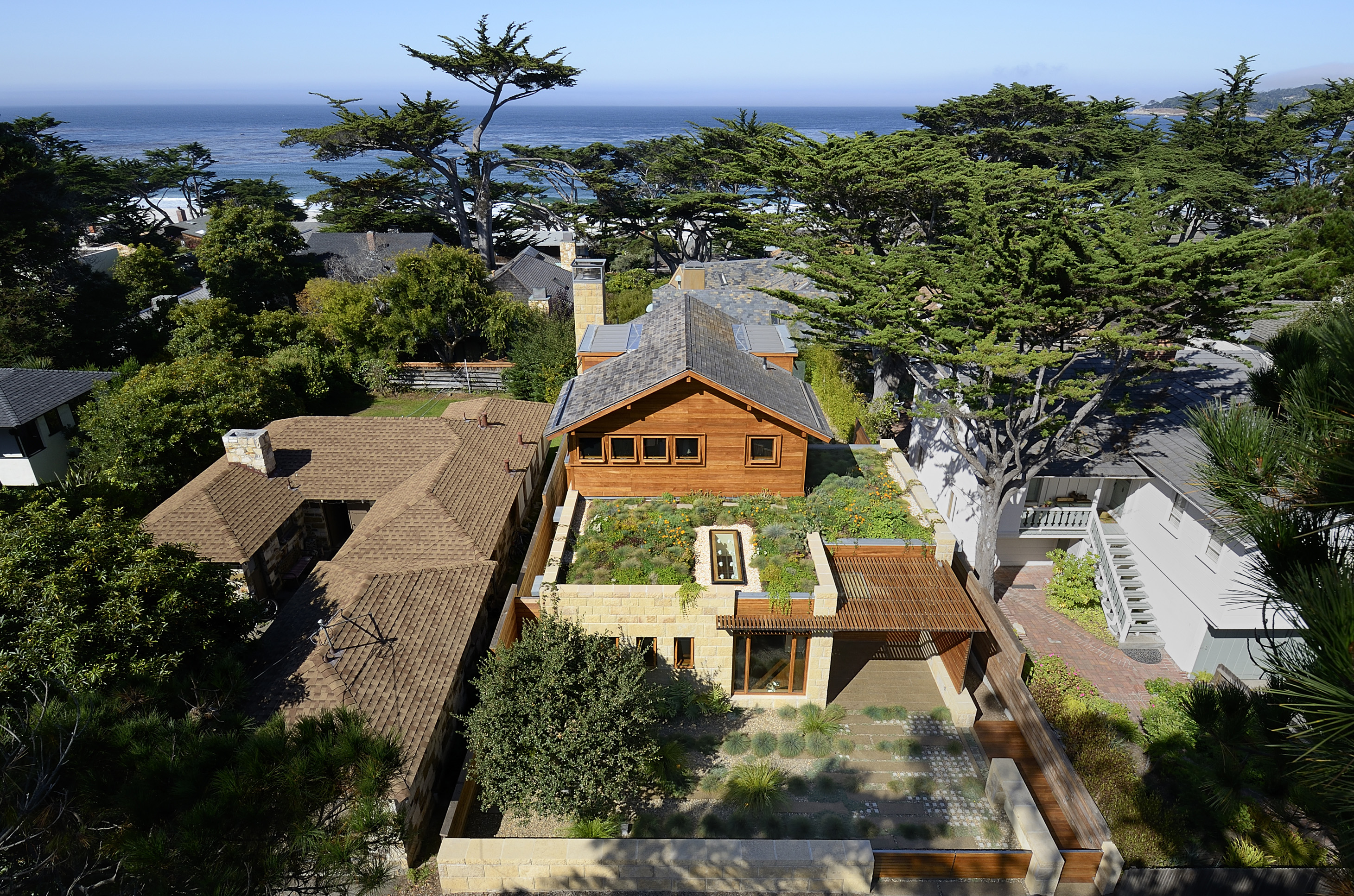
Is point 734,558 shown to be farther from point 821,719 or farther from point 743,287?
point 743,287

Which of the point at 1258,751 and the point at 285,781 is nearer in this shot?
the point at 285,781

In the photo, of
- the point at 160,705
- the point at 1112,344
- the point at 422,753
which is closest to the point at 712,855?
the point at 422,753

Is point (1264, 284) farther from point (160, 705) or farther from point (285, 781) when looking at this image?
point (160, 705)

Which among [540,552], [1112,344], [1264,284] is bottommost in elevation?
[540,552]

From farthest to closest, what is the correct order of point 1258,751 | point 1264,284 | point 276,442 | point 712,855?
1. point 276,442
2. point 1264,284
3. point 712,855
4. point 1258,751

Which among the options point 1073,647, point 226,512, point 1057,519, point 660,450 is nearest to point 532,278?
point 226,512

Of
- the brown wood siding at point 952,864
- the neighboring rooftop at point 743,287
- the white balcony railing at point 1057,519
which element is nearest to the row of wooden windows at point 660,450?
the white balcony railing at point 1057,519
